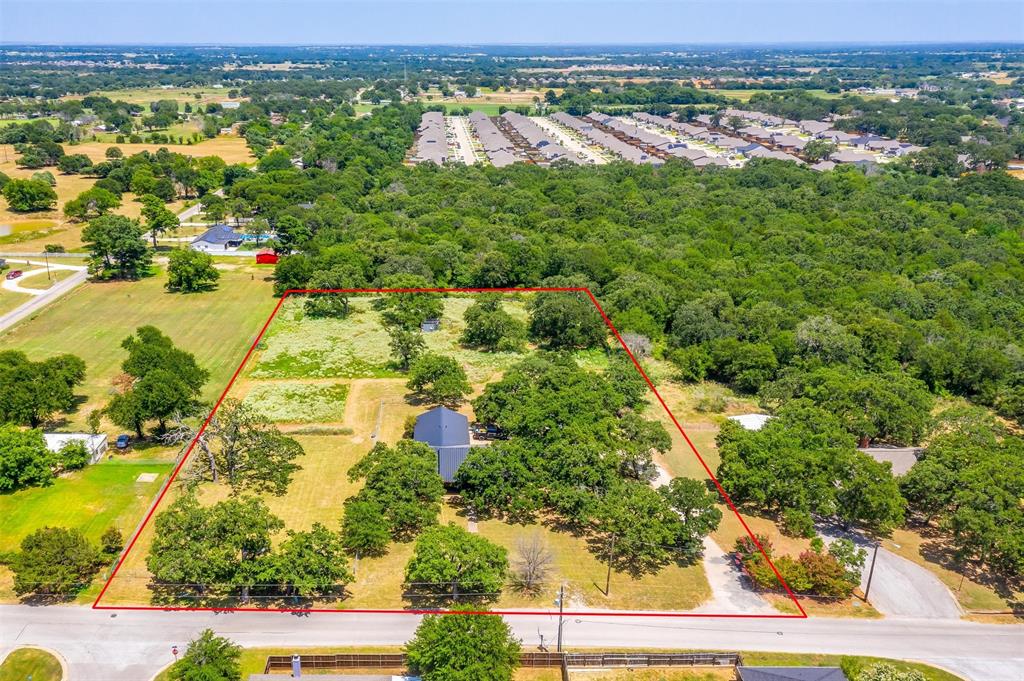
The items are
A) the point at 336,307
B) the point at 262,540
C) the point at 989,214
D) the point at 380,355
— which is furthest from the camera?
the point at 989,214

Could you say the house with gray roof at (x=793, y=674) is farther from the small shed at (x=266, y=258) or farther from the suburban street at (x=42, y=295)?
the small shed at (x=266, y=258)

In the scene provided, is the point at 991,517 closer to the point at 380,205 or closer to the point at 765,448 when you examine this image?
the point at 765,448

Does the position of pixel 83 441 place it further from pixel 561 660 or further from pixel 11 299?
pixel 11 299

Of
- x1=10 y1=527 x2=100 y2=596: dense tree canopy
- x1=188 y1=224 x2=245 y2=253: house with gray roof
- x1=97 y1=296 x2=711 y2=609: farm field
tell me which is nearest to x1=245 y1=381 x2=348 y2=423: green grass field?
x1=97 y1=296 x2=711 y2=609: farm field

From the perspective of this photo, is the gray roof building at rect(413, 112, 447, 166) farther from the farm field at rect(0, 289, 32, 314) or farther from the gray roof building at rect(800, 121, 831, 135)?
the gray roof building at rect(800, 121, 831, 135)

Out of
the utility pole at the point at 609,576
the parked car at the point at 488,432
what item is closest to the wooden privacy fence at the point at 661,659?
the utility pole at the point at 609,576

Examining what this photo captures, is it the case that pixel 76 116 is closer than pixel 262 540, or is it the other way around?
pixel 262 540

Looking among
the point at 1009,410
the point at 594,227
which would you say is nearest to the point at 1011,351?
the point at 1009,410
